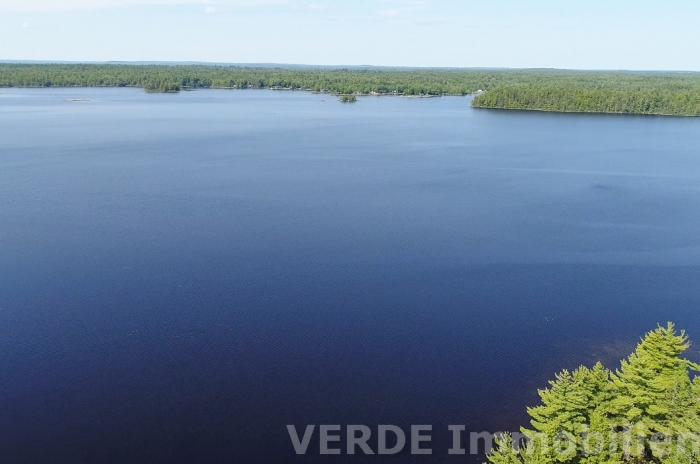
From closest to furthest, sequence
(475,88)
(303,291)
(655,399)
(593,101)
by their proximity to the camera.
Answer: (655,399), (303,291), (593,101), (475,88)

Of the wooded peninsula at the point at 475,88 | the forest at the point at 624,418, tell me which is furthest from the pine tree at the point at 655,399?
the wooded peninsula at the point at 475,88

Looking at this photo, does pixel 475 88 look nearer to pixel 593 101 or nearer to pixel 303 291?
pixel 593 101

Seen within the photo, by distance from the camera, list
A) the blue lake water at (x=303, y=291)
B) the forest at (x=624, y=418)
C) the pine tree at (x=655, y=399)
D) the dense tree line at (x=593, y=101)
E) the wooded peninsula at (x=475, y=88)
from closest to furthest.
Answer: the forest at (x=624, y=418) < the pine tree at (x=655, y=399) < the blue lake water at (x=303, y=291) < the dense tree line at (x=593, y=101) < the wooded peninsula at (x=475, y=88)

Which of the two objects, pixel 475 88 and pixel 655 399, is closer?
pixel 655 399

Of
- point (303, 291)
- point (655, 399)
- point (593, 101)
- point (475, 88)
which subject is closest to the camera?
point (655, 399)

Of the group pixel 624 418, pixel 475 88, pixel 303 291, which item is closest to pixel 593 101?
pixel 475 88

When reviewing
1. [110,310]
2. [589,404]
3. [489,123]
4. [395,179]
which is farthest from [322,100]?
[589,404]

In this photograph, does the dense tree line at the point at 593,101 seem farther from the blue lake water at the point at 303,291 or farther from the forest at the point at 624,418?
the forest at the point at 624,418
